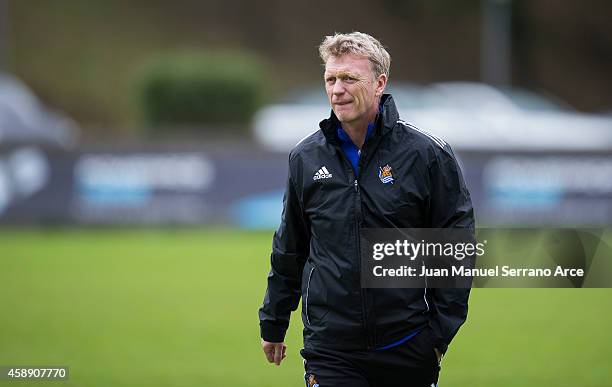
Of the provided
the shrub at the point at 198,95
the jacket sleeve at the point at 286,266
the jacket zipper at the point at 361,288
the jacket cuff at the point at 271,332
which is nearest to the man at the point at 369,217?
the jacket zipper at the point at 361,288

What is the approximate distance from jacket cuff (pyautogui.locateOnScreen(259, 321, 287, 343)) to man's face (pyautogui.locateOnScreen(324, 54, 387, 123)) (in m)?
1.14

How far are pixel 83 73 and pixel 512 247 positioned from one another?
3811 cm

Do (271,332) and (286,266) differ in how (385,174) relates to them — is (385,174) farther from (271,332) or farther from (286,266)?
(271,332)

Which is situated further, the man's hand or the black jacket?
the man's hand

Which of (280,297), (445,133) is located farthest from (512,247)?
(445,133)

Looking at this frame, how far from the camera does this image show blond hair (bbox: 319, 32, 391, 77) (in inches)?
204

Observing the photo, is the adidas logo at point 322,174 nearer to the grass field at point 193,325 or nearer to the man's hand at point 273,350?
the man's hand at point 273,350

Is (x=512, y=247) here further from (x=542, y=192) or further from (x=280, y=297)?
(x=542, y=192)

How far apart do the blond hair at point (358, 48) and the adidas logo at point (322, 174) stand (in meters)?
0.52

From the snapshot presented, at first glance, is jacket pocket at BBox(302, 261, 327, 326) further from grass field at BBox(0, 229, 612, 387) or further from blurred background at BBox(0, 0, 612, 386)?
blurred background at BBox(0, 0, 612, 386)

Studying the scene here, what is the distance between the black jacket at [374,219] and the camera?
5.11 meters

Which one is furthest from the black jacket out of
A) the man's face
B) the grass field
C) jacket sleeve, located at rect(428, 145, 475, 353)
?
the grass field

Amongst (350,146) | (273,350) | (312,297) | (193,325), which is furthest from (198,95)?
(312,297)

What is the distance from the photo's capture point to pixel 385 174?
5.16 metres
